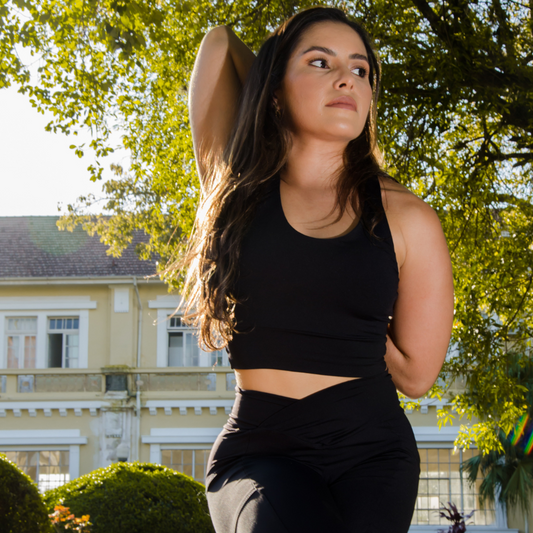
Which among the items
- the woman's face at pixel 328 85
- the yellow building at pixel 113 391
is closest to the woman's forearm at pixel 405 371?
the woman's face at pixel 328 85

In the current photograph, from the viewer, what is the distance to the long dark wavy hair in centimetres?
156

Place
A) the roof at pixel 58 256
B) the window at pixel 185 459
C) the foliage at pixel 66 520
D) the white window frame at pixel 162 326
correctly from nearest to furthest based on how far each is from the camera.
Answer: the foliage at pixel 66 520 → the window at pixel 185 459 → the white window frame at pixel 162 326 → the roof at pixel 58 256

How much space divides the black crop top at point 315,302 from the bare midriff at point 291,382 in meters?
0.01

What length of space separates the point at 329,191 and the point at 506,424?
5630mm

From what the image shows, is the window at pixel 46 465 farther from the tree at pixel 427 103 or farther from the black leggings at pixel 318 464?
the black leggings at pixel 318 464

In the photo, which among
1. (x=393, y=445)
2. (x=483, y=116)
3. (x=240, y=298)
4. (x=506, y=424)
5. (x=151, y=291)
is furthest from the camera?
(x=151, y=291)

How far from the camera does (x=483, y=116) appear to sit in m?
5.95

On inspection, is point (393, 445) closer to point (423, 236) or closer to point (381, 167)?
point (423, 236)

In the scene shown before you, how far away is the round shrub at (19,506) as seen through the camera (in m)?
5.65

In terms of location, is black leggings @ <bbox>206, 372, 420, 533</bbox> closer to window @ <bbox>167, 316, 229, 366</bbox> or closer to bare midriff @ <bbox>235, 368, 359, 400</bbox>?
bare midriff @ <bbox>235, 368, 359, 400</bbox>

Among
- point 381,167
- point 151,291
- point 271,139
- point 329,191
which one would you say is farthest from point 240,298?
point 151,291

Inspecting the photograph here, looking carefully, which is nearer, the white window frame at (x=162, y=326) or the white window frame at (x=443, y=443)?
the white window frame at (x=443, y=443)

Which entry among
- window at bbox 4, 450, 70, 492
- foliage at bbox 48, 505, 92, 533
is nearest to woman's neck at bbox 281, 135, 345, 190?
foliage at bbox 48, 505, 92, 533

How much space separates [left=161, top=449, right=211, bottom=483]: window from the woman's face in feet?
53.5
